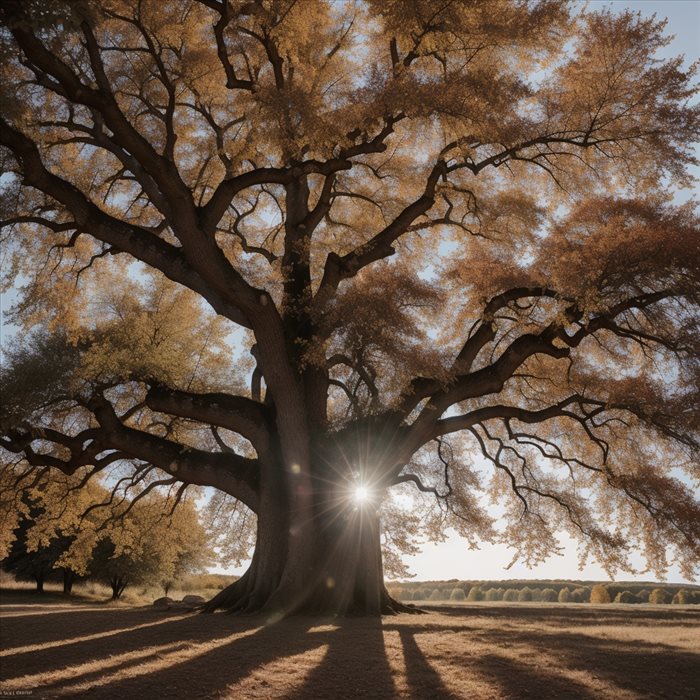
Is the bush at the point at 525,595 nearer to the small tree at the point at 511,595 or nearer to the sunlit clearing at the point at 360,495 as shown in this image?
the small tree at the point at 511,595

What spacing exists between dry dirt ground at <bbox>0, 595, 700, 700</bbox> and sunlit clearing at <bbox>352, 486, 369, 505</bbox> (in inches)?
137

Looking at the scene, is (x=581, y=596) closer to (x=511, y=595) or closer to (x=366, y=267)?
(x=511, y=595)

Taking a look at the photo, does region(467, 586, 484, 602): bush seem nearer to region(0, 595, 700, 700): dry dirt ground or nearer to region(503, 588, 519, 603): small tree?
region(503, 588, 519, 603): small tree

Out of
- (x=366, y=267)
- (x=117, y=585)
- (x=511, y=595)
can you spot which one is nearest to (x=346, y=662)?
(x=366, y=267)

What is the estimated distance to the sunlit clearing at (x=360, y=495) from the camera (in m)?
15.2

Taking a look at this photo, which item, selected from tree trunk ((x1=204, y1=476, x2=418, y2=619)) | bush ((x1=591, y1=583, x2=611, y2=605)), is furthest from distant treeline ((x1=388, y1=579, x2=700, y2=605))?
tree trunk ((x1=204, y1=476, x2=418, y2=619))

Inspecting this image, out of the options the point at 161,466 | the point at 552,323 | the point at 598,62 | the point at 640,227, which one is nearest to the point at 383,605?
the point at 161,466

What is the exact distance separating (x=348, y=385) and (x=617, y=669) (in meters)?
9.57

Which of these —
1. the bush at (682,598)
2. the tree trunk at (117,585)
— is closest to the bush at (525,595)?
the bush at (682,598)

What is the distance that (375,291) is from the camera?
45.9 ft

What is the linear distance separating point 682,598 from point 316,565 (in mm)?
16040

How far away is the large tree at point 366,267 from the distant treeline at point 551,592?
9556mm

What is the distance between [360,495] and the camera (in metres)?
15.3

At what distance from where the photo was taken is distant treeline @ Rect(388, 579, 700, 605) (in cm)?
2486
